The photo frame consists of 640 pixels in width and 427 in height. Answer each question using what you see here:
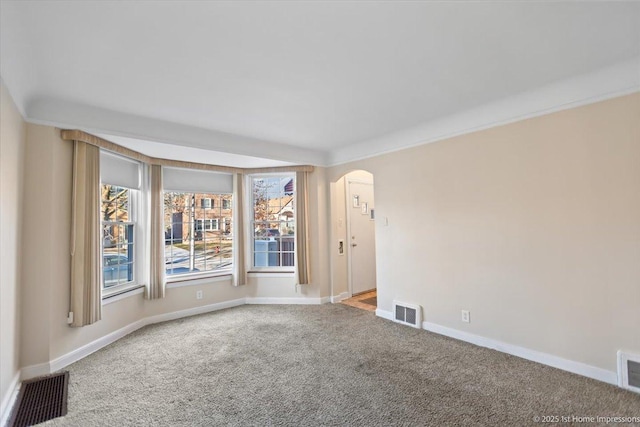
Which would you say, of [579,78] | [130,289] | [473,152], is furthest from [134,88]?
[579,78]

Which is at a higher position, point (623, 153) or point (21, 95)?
point (21, 95)

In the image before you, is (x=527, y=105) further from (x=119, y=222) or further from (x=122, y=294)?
(x=122, y=294)

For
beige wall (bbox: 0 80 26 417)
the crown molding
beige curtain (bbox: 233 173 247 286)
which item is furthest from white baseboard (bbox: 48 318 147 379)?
the crown molding

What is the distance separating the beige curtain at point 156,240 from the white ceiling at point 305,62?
2.82ft

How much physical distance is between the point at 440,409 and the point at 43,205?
12.2 feet

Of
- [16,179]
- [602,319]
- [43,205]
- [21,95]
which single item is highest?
[21,95]

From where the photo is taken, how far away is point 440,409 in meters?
2.19

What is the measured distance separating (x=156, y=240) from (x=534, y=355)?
4.49 m

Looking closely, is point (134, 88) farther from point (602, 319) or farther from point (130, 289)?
point (602, 319)

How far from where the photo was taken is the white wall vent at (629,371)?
235 cm

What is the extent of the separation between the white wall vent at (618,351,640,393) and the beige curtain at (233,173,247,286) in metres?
4.39

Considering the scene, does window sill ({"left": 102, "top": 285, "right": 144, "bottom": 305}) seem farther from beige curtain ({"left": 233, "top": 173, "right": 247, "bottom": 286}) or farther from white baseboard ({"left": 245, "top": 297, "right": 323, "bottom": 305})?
white baseboard ({"left": 245, "top": 297, "right": 323, "bottom": 305})

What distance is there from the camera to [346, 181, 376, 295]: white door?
5.49 metres

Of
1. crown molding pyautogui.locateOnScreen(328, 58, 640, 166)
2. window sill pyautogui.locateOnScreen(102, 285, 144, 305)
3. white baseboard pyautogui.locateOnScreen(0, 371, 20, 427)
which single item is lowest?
white baseboard pyautogui.locateOnScreen(0, 371, 20, 427)
